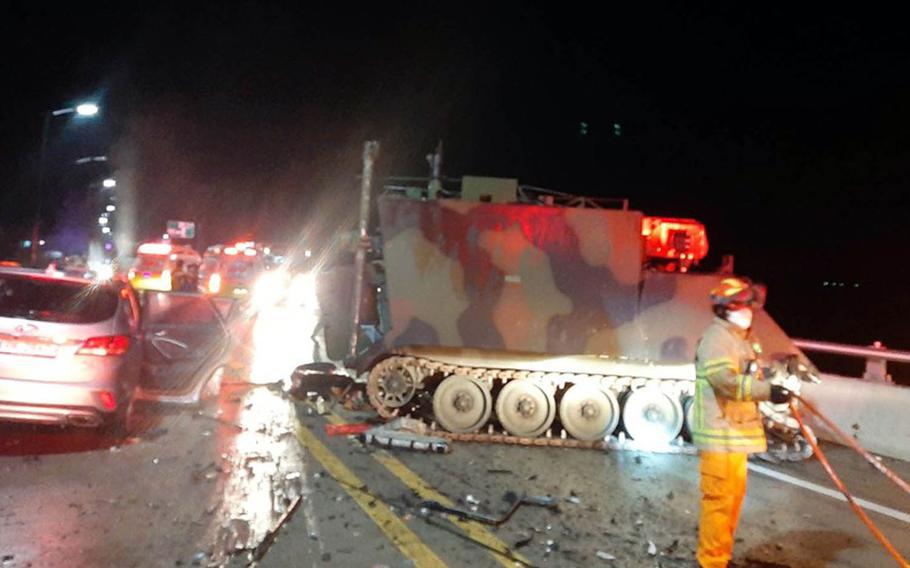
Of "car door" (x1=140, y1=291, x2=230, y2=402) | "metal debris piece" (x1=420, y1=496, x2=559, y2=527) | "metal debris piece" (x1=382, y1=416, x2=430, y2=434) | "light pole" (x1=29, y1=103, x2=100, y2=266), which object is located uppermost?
"light pole" (x1=29, y1=103, x2=100, y2=266)

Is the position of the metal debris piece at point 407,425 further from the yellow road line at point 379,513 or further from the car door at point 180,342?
the car door at point 180,342

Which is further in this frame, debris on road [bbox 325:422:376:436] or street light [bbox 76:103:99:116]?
street light [bbox 76:103:99:116]

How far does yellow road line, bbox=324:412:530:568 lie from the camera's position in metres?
5.82

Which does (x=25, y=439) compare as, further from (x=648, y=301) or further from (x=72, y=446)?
(x=648, y=301)

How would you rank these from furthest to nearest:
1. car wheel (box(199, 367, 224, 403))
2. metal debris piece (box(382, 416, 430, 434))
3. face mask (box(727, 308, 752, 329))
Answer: car wheel (box(199, 367, 224, 403)), metal debris piece (box(382, 416, 430, 434)), face mask (box(727, 308, 752, 329))

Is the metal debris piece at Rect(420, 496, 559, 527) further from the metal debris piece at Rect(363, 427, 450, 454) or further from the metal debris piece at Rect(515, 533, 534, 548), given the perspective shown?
the metal debris piece at Rect(363, 427, 450, 454)

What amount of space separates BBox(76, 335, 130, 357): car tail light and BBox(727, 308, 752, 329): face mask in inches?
214

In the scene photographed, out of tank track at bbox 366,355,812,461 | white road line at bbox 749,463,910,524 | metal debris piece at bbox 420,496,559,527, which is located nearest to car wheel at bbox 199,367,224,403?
tank track at bbox 366,355,812,461

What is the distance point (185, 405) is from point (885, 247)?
222 ft

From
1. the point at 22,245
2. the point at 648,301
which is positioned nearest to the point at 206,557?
the point at 648,301

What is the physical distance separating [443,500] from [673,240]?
190 inches

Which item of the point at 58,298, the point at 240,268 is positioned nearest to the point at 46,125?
the point at 240,268

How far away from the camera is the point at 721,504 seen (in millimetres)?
5145

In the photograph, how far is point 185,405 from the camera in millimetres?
10234
